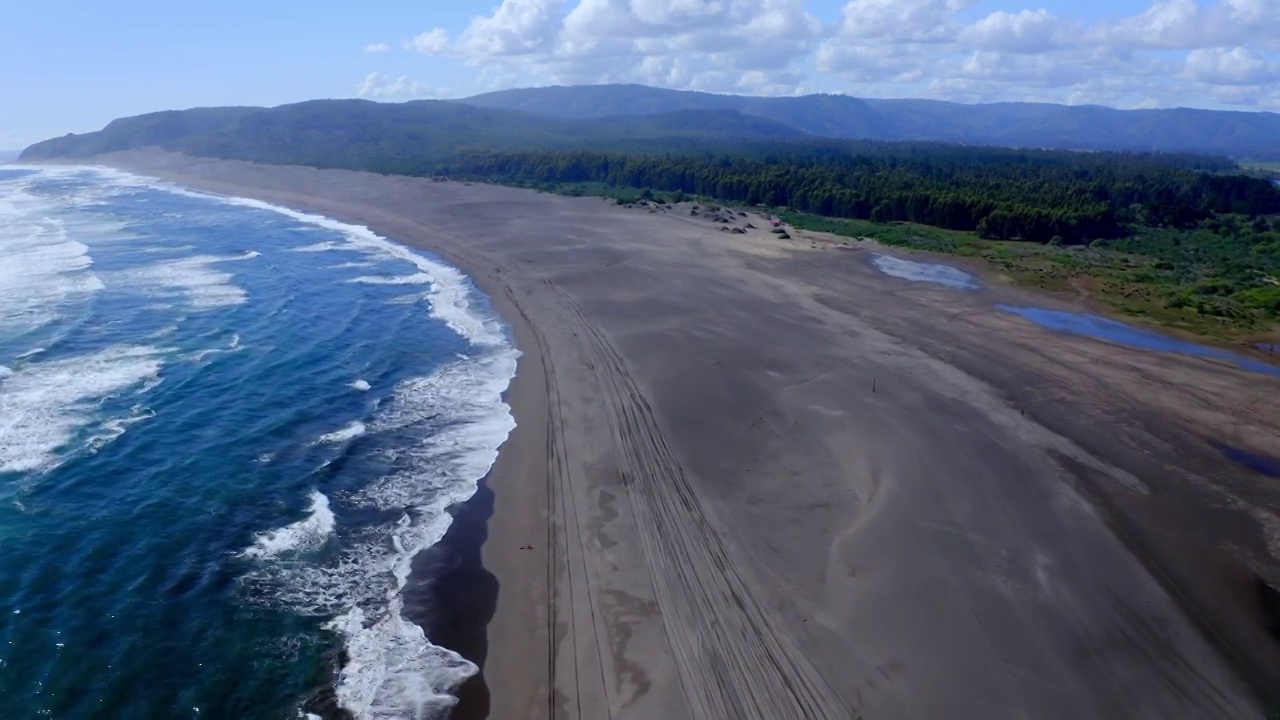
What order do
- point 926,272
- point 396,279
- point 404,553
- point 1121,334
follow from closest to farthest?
point 404,553, point 1121,334, point 396,279, point 926,272

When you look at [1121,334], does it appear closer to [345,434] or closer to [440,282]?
[345,434]

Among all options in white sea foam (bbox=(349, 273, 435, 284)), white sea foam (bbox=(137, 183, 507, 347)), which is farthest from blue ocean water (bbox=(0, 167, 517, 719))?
white sea foam (bbox=(349, 273, 435, 284))

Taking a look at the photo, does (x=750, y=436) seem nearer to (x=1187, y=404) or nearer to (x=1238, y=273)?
(x=1187, y=404)

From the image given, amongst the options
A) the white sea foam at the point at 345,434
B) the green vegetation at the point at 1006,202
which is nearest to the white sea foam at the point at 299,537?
the white sea foam at the point at 345,434

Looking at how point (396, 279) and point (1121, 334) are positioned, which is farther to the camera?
point (396, 279)

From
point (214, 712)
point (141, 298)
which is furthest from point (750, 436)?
point (141, 298)

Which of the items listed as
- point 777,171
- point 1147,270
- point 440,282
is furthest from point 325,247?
point 1147,270
